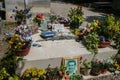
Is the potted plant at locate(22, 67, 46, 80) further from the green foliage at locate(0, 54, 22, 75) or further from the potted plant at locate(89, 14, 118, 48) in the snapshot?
the potted plant at locate(89, 14, 118, 48)

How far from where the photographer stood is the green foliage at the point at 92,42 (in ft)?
29.1

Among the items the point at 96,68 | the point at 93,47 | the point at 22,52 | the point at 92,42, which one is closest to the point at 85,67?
the point at 96,68

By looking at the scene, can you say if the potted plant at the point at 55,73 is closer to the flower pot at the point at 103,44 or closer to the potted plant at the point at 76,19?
the flower pot at the point at 103,44

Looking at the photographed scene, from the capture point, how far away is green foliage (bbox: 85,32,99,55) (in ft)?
29.1

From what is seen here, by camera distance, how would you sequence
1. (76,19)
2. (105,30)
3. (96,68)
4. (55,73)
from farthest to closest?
(76,19) < (105,30) < (96,68) < (55,73)

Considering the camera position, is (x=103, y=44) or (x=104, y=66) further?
(x=103, y=44)

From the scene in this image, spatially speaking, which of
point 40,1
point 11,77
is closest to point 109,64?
point 11,77

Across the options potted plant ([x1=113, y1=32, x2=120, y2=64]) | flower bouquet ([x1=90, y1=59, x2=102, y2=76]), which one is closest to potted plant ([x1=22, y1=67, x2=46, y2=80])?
flower bouquet ([x1=90, y1=59, x2=102, y2=76])

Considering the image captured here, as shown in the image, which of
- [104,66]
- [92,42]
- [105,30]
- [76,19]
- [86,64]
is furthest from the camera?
[76,19]

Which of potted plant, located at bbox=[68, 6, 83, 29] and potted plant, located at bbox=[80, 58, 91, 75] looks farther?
potted plant, located at bbox=[68, 6, 83, 29]

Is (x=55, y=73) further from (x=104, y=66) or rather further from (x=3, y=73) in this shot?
(x=104, y=66)

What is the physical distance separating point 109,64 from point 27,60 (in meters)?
3.03

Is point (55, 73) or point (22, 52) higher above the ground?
point (22, 52)

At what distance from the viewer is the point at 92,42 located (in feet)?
29.9
